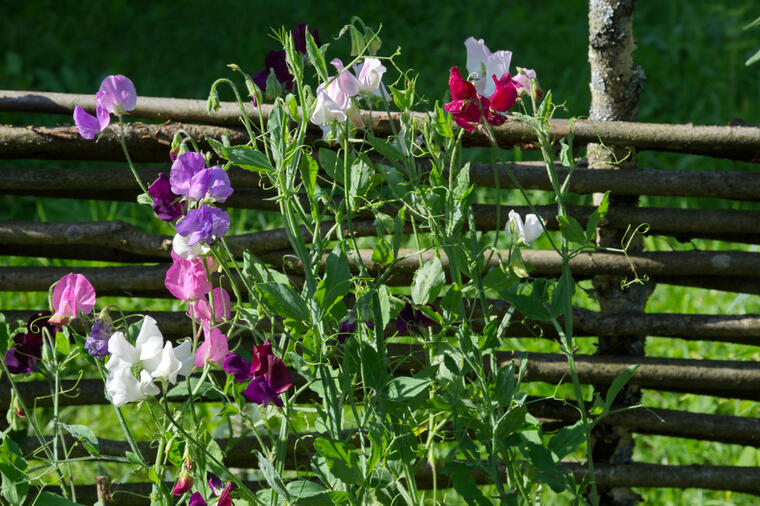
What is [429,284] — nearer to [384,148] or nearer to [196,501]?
[384,148]

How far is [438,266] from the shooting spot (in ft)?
3.46

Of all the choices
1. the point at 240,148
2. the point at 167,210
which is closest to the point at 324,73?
the point at 240,148

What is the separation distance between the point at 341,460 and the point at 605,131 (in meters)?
0.86

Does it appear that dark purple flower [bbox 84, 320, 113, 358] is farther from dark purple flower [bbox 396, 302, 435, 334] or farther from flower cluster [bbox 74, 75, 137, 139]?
dark purple flower [bbox 396, 302, 435, 334]

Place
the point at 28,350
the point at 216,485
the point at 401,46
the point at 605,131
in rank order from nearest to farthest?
the point at 216,485, the point at 28,350, the point at 605,131, the point at 401,46

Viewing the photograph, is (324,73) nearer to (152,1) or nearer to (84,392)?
(84,392)

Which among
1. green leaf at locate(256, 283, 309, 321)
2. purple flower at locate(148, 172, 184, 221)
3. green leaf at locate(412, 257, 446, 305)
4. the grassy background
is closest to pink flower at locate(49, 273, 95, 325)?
purple flower at locate(148, 172, 184, 221)

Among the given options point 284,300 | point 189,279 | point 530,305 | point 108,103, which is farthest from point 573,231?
point 108,103

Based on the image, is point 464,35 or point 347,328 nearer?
point 347,328

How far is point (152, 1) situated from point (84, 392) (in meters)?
3.29

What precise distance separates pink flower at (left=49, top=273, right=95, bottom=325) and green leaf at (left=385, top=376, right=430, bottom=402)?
0.39 meters

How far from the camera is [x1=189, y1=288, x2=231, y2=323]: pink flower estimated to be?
1053 mm

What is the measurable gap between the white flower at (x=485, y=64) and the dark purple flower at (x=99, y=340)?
0.52 meters

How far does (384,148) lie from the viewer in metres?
1.02
